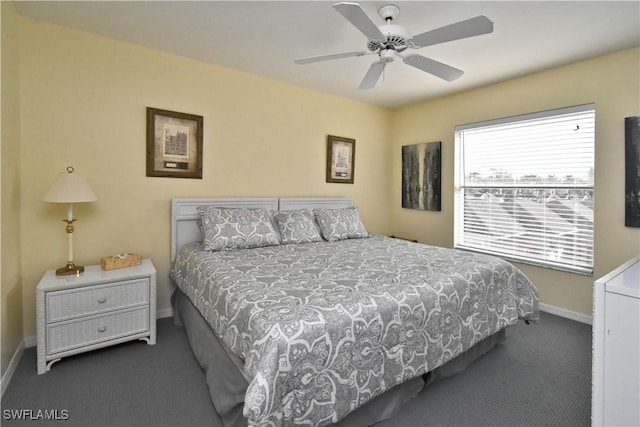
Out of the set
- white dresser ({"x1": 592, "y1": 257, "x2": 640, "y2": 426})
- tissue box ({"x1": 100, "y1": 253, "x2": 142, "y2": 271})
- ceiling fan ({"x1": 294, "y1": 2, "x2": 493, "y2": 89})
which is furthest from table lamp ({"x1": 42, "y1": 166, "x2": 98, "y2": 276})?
white dresser ({"x1": 592, "y1": 257, "x2": 640, "y2": 426})

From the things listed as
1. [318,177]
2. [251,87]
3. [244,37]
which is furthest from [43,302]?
[318,177]

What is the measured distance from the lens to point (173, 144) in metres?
2.97

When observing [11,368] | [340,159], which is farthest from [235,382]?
[340,159]

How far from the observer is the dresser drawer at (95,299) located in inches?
82.4

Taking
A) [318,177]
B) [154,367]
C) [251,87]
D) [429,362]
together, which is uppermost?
[251,87]

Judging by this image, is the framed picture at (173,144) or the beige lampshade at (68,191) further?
the framed picture at (173,144)

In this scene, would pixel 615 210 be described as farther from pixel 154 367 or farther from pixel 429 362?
pixel 154 367

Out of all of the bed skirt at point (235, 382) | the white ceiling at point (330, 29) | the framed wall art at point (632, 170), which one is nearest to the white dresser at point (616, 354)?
the bed skirt at point (235, 382)

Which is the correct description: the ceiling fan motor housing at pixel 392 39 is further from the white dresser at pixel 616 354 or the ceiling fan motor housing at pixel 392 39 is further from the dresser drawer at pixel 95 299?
the dresser drawer at pixel 95 299

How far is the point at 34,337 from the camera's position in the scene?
2.43m

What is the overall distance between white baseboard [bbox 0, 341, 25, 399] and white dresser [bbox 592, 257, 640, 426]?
10.3 ft

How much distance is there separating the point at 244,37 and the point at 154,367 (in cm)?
261

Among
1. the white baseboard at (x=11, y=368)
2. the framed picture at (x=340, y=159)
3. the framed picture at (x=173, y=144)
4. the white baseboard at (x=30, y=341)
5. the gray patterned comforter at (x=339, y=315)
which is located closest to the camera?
the gray patterned comforter at (x=339, y=315)

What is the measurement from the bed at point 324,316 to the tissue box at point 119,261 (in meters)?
0.34
